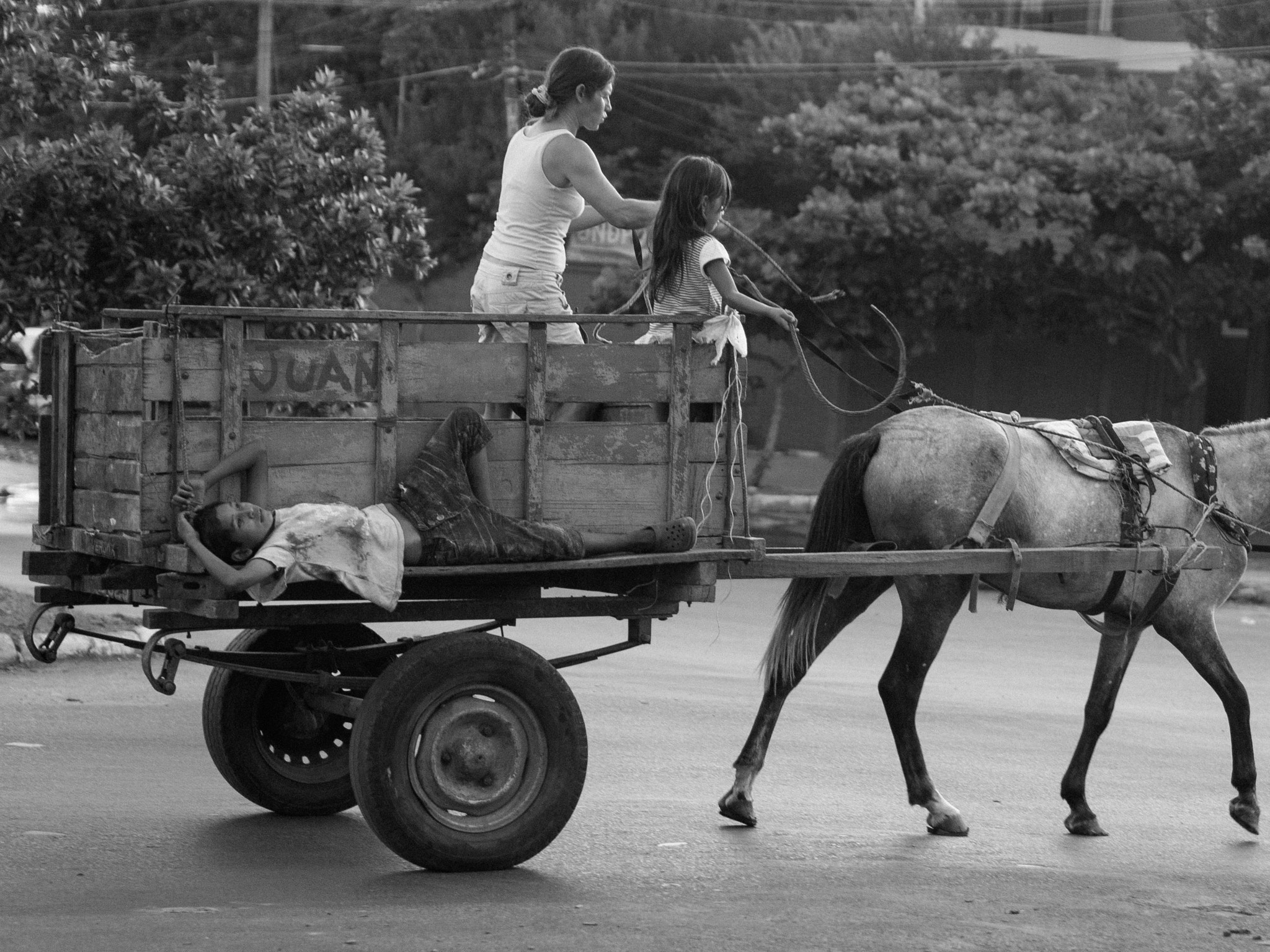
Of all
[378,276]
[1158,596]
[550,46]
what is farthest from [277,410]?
[550,46]

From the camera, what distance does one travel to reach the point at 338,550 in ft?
16.2

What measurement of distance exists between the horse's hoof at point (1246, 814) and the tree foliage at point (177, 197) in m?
6.10

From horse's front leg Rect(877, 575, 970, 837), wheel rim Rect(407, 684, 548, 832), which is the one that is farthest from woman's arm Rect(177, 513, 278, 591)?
horse's front leg Rect(877, 575, 970, 837)

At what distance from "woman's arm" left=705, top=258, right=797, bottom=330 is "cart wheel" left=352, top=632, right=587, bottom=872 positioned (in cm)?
139

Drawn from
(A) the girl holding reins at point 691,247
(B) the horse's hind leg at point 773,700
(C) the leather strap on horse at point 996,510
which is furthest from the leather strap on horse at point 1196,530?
(A) the girl holding reins at point 691,247

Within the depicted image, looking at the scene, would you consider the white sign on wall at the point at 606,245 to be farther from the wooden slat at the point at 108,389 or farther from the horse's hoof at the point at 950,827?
the wooden slat at the point at 108,389

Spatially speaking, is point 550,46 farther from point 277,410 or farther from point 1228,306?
point 277,410

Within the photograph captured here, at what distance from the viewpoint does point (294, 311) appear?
4.80 metres

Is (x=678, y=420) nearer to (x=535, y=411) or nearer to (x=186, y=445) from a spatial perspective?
(x=535, y=411)

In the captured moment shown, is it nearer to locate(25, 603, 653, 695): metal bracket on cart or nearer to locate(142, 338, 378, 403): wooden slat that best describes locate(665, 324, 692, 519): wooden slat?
locate(25, 603, 653, 695): metal bracket on cart

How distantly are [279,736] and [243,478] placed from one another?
1538 mm

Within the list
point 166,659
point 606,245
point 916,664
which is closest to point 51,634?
point 166,659

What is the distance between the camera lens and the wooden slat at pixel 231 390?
16.0 ft

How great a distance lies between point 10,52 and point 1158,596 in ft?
24.4
